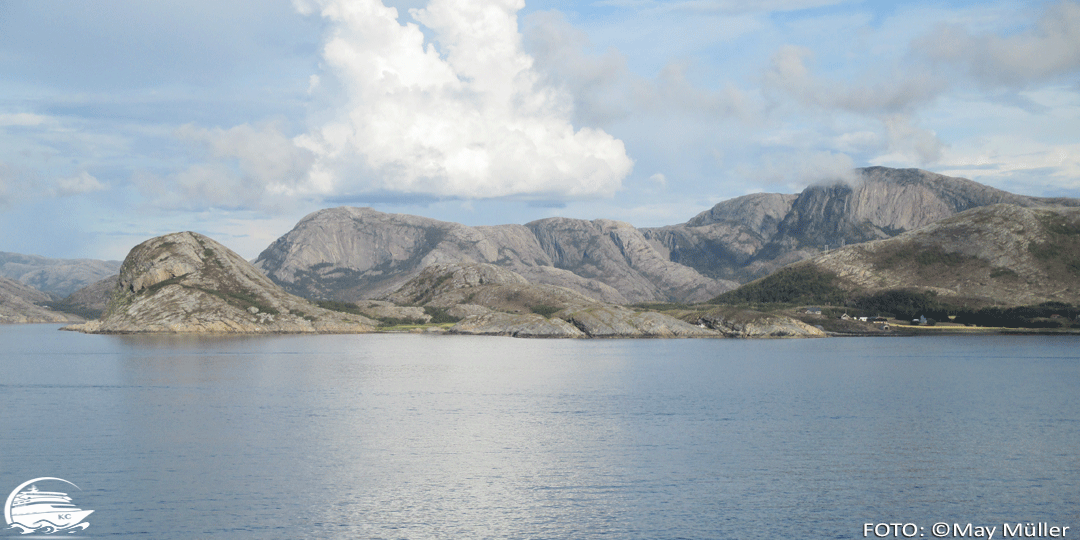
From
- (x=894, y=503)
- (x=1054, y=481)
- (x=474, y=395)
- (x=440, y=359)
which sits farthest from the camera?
(x=440, y=359)

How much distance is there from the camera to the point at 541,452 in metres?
59.0

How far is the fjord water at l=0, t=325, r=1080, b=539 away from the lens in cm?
4219

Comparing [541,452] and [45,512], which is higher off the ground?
[45,512]

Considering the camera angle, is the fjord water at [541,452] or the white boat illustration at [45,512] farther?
the fjord water at [541,452]

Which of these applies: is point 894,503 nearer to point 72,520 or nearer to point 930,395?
point 72,520

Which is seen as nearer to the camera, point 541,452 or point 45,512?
point 45,512

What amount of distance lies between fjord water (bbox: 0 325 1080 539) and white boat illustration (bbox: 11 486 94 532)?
40.6 inches

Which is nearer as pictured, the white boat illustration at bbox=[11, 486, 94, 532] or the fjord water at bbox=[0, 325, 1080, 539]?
the white boat illustration at bbox=[11, 486, 94, 532]

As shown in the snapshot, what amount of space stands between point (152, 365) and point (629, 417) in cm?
9705

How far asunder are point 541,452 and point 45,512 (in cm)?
3311

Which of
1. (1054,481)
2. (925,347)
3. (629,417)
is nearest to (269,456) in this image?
(629,417)

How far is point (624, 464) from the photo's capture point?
54.8 m

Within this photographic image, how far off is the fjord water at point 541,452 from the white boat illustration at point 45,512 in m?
1.03

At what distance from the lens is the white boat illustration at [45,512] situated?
40.4 m
